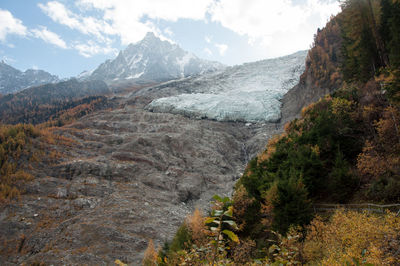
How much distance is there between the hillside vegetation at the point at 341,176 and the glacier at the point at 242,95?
1565 inches

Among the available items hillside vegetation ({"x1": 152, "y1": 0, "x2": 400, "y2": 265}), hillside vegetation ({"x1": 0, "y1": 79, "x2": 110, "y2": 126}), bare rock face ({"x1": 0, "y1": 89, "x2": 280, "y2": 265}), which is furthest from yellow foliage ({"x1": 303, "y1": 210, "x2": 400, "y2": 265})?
hillside vegetation ({"x1": 0, "y1": 79, "x2": 110, "y2": 126})

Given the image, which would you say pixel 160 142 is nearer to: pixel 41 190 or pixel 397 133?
pixel 41 190

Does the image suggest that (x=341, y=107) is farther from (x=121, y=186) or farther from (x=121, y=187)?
(x=121, y=186)

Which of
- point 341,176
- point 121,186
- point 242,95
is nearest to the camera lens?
point 341,176

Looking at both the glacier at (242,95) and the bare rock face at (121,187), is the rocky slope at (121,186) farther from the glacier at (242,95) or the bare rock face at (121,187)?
the glacier at (242,95)

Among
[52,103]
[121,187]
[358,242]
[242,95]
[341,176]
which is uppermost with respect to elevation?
[52,103]

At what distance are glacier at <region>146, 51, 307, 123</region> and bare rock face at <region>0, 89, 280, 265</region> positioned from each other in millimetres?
6737

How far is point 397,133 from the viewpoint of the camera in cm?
1675

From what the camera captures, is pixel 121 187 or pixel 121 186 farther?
pixel 121 186

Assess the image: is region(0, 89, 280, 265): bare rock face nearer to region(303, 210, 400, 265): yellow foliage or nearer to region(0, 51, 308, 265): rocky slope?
region(0, 51, 308, 265): rocky slope

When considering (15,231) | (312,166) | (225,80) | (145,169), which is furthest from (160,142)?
(225,80)

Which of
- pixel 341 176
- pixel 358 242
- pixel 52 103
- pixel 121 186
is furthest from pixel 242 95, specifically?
pixel 52 103

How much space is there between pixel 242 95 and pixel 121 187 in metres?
56.0

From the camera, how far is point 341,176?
16.9 meters
